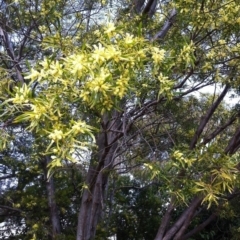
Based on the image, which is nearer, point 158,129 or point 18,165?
point 158,129

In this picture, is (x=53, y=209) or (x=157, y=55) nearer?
(x=157, y=55)

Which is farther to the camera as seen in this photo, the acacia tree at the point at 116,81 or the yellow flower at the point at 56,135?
the acacia tree at the point at 116,81

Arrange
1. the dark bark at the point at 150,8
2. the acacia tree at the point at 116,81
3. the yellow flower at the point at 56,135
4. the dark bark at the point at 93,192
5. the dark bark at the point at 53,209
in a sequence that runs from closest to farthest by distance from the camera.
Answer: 1. the yellow flower at the point at 56,135
2. the acacia tree at the point at 116,81
3. the dark bark at the point at 93,192
4. the dark bark at the point at 150,8
5. the dark bark at the point at 53,209

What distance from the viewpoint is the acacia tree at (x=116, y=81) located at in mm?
2133

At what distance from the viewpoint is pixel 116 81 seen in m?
2.24

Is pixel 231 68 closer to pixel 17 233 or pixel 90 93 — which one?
pixel 90 93

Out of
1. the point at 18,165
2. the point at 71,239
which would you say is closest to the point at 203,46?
the point at 71,239

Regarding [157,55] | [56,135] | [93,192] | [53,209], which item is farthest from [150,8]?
[56,135]

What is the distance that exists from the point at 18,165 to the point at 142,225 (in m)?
2.56

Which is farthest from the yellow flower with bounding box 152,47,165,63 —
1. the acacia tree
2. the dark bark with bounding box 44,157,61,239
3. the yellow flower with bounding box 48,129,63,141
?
the dark bark with bounding box 44,157,61,239

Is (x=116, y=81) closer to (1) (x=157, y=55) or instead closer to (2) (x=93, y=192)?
(1) (x=157, y=55)

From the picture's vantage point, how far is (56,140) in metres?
2.00

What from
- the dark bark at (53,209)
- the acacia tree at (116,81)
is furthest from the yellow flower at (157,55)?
the dark bark at (53,209)

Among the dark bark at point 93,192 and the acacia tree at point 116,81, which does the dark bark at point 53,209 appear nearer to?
the acacia tree at point 116,81
